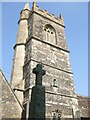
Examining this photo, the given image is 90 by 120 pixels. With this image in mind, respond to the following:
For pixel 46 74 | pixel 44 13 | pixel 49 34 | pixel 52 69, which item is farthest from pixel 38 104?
pixel 44 13

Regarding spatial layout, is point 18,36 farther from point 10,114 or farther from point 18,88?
point 10,114

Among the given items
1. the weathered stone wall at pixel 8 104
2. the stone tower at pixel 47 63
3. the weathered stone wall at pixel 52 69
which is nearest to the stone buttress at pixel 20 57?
the stone tower at pixel 47 63

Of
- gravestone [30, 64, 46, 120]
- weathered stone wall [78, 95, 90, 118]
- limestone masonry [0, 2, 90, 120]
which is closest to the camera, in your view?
gravestone [30, 64, 46, 120]

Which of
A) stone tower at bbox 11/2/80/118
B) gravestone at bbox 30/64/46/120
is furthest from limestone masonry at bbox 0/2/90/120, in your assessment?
gravestone at bbox 30/64/46/120

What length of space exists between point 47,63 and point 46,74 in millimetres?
1324

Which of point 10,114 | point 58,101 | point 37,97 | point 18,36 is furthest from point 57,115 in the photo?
point 18,36

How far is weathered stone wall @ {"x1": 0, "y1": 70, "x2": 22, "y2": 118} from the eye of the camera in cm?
882

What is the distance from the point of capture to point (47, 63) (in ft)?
43.8

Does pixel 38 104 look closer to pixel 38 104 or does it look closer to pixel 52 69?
pixel 38 104

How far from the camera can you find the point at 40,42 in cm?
1438

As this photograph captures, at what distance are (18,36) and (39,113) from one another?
1289 cm

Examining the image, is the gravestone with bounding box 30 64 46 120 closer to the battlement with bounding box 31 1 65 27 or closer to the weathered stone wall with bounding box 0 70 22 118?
the weathered stone wall with bounding box 0 70 22 118

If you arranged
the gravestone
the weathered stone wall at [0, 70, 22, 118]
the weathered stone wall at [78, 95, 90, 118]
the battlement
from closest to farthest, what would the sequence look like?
the gravestone, the weathered stone wall at [0, 70, 22, 118], the weathered stone wall at [78, 95, 90, 118], the battlement

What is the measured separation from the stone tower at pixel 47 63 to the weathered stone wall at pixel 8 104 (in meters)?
0.65
